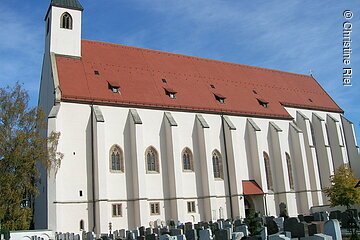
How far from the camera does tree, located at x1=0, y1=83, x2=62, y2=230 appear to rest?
2209cm

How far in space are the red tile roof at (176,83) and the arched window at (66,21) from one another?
1959 mm

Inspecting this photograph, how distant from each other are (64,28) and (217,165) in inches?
596

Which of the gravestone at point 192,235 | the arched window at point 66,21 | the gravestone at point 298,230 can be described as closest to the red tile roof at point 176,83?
the arched window at point 66,21

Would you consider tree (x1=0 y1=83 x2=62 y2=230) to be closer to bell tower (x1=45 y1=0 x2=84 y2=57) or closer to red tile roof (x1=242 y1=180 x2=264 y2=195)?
bell tower (x1=45 y1=0 x2=84 y2=57)

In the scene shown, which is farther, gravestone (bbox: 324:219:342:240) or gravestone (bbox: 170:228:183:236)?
gravestone (bbox: 170:228:183:236)

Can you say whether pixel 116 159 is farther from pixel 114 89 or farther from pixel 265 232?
pixel 265 232

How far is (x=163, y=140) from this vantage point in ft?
Result: 93.0

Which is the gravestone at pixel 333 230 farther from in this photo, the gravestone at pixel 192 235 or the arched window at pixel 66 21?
the arched window at pixel 66 21

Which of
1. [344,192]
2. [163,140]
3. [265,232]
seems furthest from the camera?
[163,140]

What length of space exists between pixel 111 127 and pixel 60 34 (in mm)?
8042

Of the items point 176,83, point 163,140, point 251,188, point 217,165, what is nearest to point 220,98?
point 176,83

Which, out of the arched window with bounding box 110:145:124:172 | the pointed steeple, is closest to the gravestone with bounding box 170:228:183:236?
the arched window with bounding box 110:145:124:172

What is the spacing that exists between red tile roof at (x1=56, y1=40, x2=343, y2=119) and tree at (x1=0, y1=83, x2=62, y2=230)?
3.18 meters

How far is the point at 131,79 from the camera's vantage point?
30000mm
